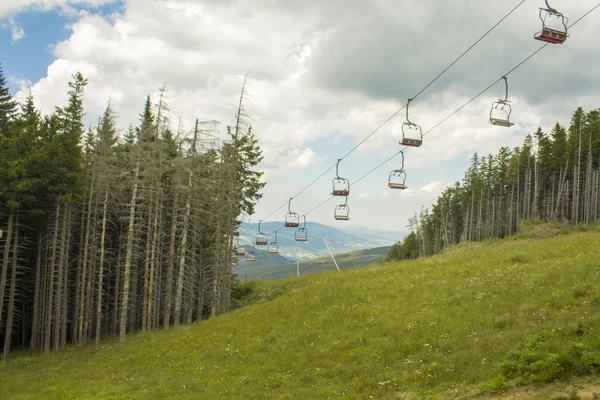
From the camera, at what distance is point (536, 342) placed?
1194 centimetres

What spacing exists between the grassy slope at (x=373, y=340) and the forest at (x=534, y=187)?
42.2 m

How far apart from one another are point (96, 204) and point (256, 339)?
65.7 feet

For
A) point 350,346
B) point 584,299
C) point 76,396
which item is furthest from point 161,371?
point 584,299

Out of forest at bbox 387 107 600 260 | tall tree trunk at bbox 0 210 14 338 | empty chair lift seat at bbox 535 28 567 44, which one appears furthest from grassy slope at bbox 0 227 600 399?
forest at bbox 387 107 600 260

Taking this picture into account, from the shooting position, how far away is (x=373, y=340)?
674 inches

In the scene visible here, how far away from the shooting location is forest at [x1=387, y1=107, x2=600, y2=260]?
2532 inches

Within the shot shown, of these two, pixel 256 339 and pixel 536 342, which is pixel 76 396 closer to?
pixel 256 339

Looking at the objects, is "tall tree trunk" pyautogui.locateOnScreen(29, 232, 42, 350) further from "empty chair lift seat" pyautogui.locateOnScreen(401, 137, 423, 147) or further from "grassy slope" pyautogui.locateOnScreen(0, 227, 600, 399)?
"empty chair lift seat" pyautogui.locateOnScreen(401, 137, 423, 147)

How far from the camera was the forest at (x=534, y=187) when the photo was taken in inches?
2532

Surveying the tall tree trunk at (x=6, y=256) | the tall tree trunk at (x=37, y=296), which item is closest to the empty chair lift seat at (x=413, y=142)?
the tall tree trunk at (x=6, y=256)

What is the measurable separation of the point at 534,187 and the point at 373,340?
7151cm

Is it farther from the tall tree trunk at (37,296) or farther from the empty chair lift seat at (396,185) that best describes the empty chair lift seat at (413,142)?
the tall tree trunk at (37,296)

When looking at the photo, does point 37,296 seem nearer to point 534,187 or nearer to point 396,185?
point 396,185

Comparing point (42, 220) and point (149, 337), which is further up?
point (42, 220)
